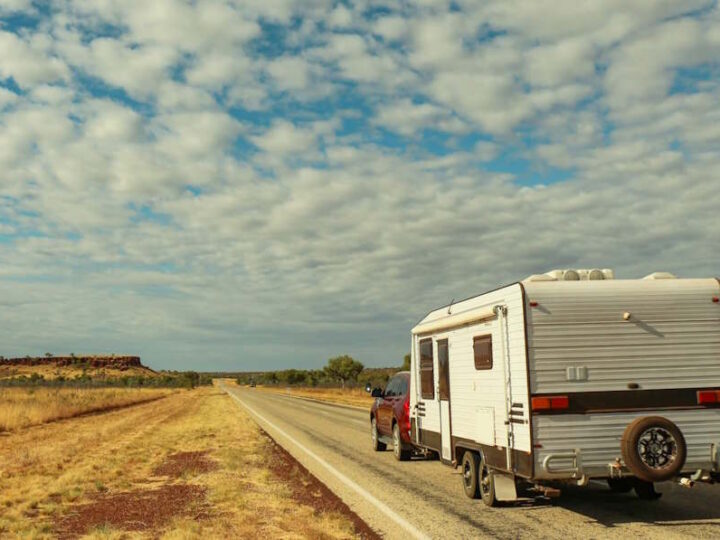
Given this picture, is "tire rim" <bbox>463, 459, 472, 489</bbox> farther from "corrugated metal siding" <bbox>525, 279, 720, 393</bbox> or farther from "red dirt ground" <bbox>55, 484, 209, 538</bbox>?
"red dirt ground" <bbox>55, 484, 209, 538</bbox>

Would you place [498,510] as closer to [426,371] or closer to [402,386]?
[426,371]

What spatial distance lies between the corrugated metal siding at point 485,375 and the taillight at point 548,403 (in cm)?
11

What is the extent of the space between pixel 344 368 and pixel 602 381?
4460 inches

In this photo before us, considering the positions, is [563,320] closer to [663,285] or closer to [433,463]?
[663,285]

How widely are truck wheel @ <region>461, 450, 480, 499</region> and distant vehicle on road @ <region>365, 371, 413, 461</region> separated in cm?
443

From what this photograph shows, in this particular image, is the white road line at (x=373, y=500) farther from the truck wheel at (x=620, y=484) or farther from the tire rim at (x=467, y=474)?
the truck wheel at (x=620, y=484)

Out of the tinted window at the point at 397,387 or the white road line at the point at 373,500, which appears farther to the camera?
the tinted window at the point at 397,387

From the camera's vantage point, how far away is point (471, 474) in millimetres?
10508

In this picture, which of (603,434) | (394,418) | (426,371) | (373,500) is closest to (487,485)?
(373,500)

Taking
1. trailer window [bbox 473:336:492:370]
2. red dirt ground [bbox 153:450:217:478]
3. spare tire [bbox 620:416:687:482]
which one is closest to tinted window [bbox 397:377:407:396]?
red dirt ground [bbox 153:450:217:478]

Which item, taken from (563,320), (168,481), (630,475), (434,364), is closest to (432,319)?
(434,364)

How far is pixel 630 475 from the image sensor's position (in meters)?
8.34

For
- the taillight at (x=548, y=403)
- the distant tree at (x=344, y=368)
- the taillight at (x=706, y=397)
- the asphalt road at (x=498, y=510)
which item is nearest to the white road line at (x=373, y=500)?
the asphalt road at (x=498, y=510)

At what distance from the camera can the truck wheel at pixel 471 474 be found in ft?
34.1
